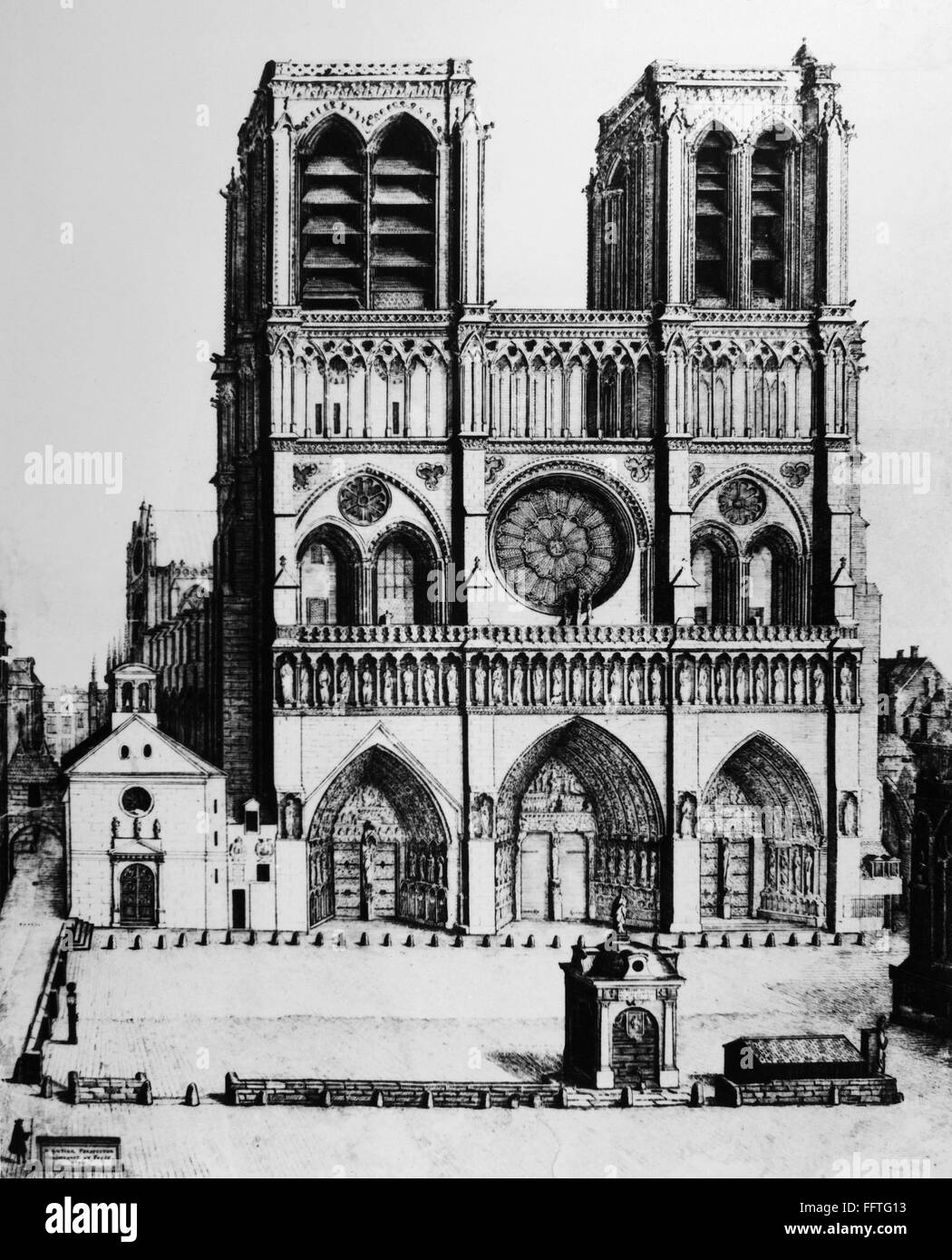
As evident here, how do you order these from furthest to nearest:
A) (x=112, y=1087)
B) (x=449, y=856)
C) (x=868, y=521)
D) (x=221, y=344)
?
(x=449, y=856) < (x=868, y=521) < (x=221, y=344) < (x=112, y=1087)

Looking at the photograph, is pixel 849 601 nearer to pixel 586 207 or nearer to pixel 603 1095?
pixel 586 207

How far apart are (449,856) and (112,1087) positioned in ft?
28.1

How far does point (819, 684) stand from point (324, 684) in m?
7.91

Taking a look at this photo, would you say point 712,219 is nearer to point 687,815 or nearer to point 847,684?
point 847,684

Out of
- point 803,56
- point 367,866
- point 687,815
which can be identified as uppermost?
point 803,56

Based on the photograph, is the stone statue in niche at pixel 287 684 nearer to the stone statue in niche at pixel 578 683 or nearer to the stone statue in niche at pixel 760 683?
the stone statue in niche at pixel 578 683

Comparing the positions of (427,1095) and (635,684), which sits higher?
(635,684)

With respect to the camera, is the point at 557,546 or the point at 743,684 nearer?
the point at 743,684

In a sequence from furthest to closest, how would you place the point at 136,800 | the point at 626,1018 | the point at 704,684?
the point at 704,684, the point at 136,800, the point at 626,1018

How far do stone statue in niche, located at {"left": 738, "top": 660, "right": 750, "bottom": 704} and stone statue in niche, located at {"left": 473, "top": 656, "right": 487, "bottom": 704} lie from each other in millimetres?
4085

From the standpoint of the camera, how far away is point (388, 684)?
25.1 meters

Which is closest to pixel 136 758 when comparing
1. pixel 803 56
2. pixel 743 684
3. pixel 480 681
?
pixel 480 681

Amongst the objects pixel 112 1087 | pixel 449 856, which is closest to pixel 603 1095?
pixel 112 1087

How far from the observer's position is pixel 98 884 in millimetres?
22859
